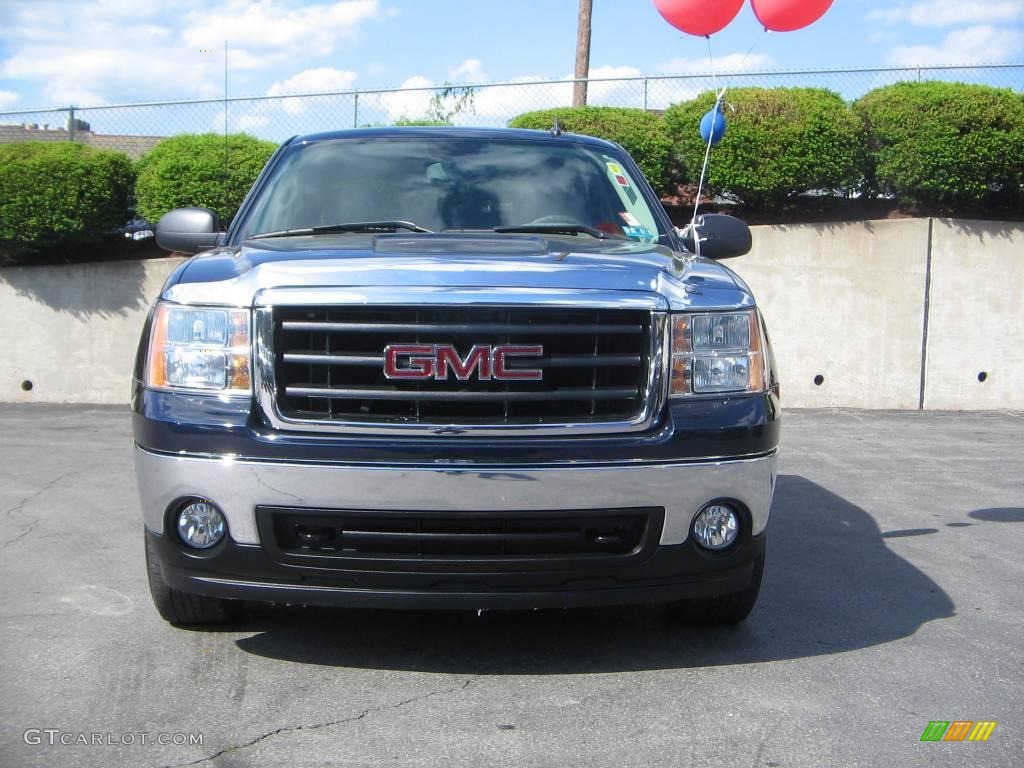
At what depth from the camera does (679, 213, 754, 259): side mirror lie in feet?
16.5

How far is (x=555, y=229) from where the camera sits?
4.51 meters

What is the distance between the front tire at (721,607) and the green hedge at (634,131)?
8.56 m

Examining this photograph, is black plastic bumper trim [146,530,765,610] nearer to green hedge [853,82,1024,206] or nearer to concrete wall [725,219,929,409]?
concrete wall [725,219,929,409]

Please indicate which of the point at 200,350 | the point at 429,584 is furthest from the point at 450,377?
the point at 200,350

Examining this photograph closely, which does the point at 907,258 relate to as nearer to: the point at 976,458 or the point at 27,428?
the point at 976,458

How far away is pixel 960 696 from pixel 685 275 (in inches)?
62.9

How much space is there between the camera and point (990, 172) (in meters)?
11.8

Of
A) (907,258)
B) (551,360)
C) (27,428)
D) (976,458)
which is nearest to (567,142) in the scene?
(551,360)

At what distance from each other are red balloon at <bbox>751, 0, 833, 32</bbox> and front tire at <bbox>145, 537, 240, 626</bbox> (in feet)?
24.9

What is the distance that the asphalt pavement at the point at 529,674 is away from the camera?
3143 millimetres

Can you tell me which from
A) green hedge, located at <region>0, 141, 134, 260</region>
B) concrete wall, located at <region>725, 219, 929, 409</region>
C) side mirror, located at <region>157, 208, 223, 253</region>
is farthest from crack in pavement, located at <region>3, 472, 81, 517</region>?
concrete wall, located at <region>725, 219, 929, 409</region>

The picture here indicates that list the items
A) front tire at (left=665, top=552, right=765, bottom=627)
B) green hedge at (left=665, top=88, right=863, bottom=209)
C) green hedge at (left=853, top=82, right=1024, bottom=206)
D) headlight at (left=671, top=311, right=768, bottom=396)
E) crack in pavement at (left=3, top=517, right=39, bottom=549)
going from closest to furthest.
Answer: headlight at (left=671, top=311, right=768, bottom=396) → front tire at (left=665, top=552, right=765, bottom=627) → crack in pavement at (left=3, top=517, right=39, bottom=549) → green hedge at (left=853, top=82, right=1024, bottom=206) → green hedge at (left=665, top=88, right=863, bottom=209)

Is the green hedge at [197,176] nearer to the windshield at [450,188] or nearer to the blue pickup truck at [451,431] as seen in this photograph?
the windshield at [450,188]

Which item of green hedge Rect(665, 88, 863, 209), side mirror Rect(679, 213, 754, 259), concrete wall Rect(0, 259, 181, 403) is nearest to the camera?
side mirror Rect(679, 213, 754, 259)
